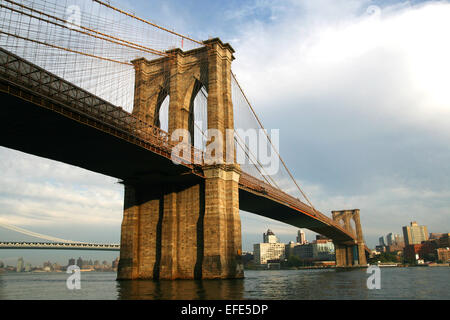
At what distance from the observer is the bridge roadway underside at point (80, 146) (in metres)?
25.0

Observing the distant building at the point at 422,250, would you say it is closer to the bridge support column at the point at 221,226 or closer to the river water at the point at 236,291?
the river water at the point at 236,291

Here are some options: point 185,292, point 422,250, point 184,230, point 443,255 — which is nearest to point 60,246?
point 184,230

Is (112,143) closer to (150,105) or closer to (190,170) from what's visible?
(190,170)

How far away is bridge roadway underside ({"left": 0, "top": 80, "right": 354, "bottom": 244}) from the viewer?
82.0ft

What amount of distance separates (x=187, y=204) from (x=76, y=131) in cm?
1555

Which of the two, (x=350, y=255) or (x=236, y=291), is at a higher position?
(x=236, y=291)

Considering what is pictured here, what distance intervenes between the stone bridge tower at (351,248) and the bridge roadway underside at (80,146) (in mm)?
77043

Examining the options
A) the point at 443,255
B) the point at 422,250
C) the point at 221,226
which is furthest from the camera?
the point at 422,250

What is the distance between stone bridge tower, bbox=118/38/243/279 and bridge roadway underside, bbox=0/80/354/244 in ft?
7.27

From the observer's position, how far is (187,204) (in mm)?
39719

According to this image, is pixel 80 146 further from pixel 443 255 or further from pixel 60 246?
pixel 443 255

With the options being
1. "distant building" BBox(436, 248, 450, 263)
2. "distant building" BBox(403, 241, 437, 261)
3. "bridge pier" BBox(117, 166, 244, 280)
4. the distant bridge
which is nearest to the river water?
"bridge pier" BBox(117, 166, 244, 280)

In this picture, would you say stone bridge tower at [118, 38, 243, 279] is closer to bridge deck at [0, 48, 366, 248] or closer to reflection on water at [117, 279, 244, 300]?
bridge deck at [0, 48, 366, 248]

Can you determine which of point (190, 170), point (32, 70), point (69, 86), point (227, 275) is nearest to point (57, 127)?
point (69, 86)
